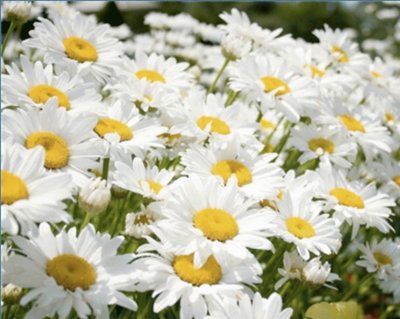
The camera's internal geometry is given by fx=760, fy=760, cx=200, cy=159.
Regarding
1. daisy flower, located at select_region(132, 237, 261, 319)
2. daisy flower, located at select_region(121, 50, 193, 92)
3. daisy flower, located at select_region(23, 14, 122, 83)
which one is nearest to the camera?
daisy flower, located at select_region(132, 237, 261, 319)

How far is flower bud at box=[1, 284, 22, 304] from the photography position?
1.23m

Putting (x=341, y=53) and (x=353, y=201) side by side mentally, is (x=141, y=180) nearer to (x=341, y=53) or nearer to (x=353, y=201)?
(x=353, y=201)

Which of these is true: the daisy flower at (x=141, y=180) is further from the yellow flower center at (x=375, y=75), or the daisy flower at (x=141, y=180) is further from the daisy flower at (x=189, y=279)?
the yellow flower center at (x=375, y=75)

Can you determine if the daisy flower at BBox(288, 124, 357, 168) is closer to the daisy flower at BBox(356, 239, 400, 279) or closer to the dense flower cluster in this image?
the dense flower cluster

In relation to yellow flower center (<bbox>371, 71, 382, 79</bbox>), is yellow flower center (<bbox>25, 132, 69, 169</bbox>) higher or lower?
higher

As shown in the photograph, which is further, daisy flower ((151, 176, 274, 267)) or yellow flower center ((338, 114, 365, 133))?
yellow flower center ((338, 114, 365, 133))

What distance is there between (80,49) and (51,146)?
1.53 ft

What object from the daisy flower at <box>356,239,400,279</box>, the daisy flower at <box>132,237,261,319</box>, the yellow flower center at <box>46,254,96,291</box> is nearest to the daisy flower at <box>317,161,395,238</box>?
the daisy flower at <box>356,239,400,279</box>

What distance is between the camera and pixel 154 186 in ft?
4.73

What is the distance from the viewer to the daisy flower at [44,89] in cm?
143

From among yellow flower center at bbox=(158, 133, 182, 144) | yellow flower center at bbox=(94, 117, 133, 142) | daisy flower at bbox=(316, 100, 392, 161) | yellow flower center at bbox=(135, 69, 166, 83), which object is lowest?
daisy flower at bbox=(316, 100, 392, 161)

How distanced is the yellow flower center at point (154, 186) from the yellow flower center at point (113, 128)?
0.37 ft

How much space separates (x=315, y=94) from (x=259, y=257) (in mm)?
451

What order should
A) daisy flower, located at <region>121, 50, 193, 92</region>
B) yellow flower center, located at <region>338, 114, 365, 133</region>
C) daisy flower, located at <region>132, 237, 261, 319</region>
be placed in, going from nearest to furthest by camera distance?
daisy flower, located at <region>132, 237, 261, 319</region>, daisy flower, located at <region>121, 50, 193, 92</region>, yellow flower center, located at <region>338, 114, 365, 133</region>
